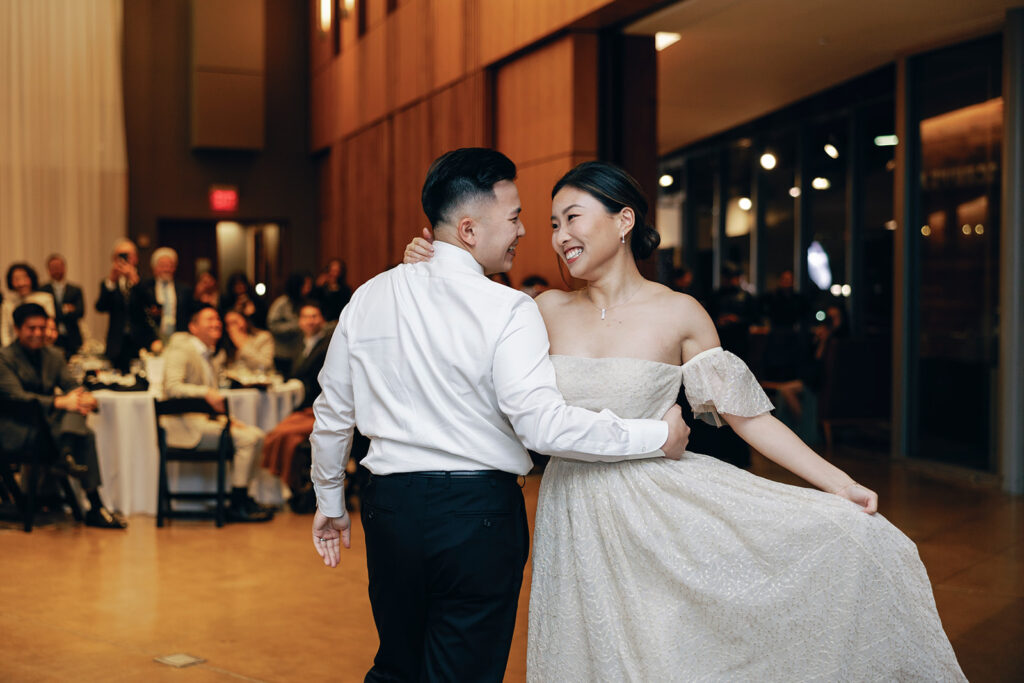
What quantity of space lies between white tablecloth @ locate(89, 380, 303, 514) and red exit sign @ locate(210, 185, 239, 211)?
28.6ft

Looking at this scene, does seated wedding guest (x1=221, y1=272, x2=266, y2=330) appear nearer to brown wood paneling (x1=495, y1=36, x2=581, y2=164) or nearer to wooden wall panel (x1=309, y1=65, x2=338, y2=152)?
brown wood paneling (x1=495, y1=36, x2=581, y2=164)

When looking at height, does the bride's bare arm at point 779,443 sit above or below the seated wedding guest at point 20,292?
below

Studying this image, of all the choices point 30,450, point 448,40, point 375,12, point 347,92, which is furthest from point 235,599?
point 347,92

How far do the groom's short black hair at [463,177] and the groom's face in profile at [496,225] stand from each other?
0.06 ft

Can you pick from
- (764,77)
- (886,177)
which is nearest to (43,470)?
(764,77)

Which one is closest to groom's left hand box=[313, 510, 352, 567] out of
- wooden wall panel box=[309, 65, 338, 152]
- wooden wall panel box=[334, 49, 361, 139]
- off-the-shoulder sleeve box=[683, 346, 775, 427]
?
off-the-shoulder sleeve box=[683, 346, 775, 427]

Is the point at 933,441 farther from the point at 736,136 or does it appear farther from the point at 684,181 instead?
the point at 684,181

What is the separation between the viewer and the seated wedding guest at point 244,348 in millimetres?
7566

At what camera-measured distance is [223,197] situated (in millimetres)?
15125

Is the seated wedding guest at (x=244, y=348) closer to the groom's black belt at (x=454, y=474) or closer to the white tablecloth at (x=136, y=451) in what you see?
the white tablecloth at (x=136, y=451)

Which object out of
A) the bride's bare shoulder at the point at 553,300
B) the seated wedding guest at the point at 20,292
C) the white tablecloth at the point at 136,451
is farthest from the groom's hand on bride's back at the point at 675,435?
the seated wedding guest at the point at 20,292

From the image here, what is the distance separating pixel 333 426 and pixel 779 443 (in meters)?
1.00

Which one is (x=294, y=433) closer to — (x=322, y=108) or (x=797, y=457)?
(x=797, y=457)

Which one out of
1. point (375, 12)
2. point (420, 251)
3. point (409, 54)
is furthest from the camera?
point (375, 12)
